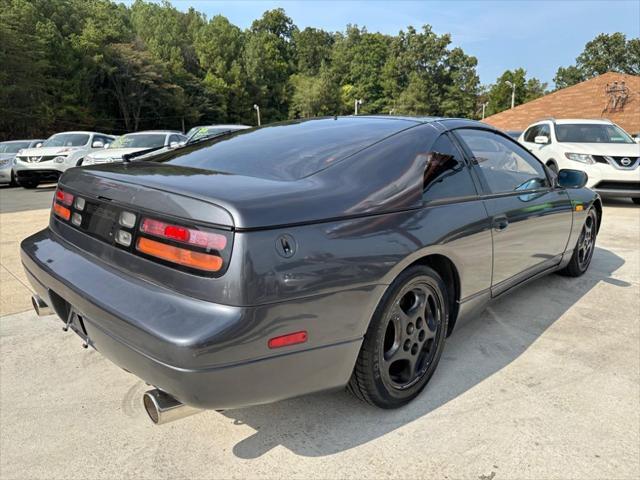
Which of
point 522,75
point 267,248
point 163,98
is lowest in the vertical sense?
point 267,248

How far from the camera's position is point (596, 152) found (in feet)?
26.6

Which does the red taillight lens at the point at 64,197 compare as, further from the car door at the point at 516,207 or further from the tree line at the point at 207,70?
the tree line at the point at 207,70

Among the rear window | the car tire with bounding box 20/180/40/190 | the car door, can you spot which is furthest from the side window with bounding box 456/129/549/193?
the car tire with bounding box 20/180/40/190

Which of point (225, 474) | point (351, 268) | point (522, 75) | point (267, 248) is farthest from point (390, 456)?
point (522, 75)

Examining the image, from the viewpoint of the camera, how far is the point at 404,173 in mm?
2229

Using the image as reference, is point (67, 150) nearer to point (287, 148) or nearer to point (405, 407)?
point (287, 148)

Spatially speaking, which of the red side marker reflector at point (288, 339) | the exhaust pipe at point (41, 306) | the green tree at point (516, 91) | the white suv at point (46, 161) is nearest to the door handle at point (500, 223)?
the red side marker reflector at point (288, 339)

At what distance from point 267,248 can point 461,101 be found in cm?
8661

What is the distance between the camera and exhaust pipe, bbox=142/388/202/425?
5.49ft

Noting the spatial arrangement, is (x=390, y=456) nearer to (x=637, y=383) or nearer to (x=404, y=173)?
(x=404, y=173)

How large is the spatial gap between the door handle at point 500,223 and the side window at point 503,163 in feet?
0.59

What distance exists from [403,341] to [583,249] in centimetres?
284

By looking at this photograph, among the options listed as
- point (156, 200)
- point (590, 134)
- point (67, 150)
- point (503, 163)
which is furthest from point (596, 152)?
point (67, 150)

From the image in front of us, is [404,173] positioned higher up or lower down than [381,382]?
higher up
